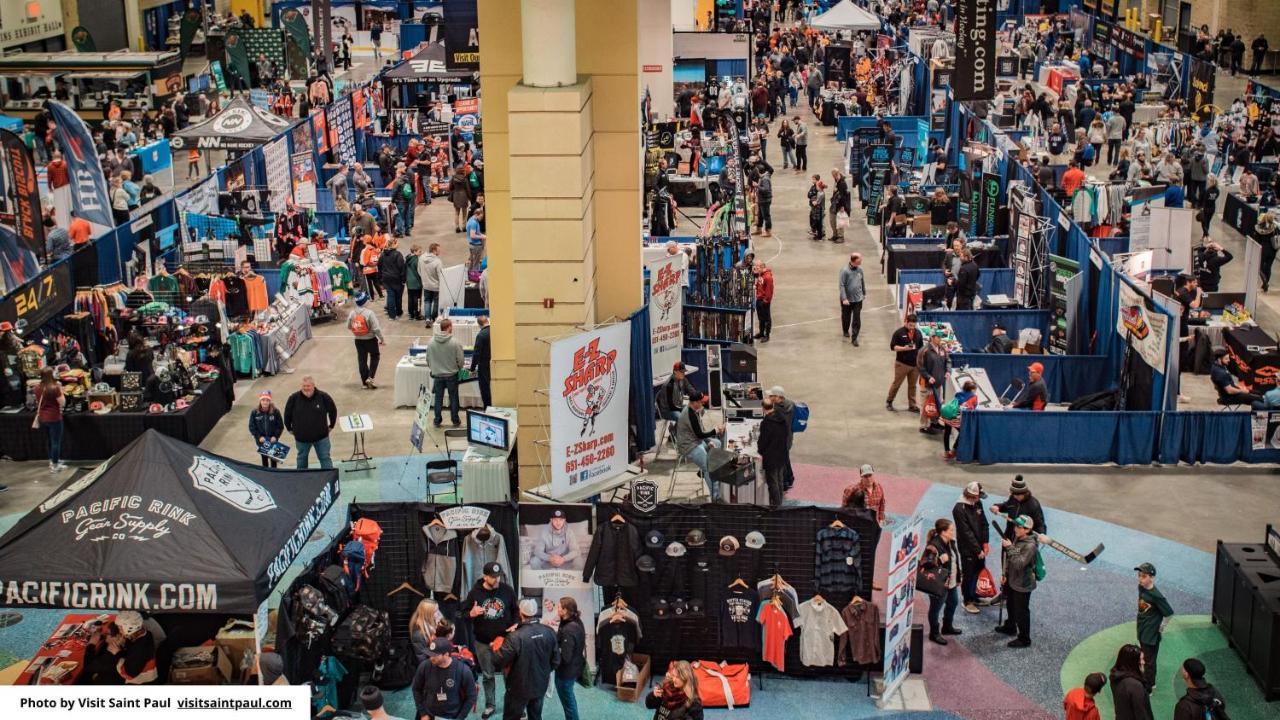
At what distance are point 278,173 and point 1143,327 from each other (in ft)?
56.3

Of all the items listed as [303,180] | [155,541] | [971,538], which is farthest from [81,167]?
[971,538]

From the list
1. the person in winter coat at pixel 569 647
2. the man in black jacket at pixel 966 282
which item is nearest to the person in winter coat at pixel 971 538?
the person in winter coat at pixel 569 647

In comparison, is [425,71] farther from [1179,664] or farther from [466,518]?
[1179,664]

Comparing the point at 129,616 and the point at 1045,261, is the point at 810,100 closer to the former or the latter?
the point at 1045,261

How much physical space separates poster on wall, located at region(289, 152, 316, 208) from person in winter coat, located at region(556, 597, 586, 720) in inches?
760

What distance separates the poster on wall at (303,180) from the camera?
3005cm

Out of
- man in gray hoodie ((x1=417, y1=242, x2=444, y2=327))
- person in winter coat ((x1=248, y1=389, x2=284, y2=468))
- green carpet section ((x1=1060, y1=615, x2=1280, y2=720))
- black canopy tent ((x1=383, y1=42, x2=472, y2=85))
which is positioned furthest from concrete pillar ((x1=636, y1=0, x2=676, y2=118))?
green carpet section ((x1=1060, y1=615, x2=1280, y2=720))

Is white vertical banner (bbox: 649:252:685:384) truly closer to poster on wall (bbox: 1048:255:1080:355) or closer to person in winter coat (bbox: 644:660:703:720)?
poster on wall (bbox: 1048:255:1080:355)

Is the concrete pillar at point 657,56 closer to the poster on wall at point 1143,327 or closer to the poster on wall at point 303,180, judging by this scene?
the poster on wall at point 303,180

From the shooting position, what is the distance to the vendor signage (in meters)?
13.4

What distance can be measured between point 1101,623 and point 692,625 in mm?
3873

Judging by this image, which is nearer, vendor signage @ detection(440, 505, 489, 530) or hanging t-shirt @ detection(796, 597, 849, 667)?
hanging t-shirt @ detection(796, 597, 849, 667)

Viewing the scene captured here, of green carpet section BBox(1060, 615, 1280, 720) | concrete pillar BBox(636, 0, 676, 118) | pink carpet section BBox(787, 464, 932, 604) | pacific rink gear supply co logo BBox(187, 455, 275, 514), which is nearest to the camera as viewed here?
pacific rink gear supply co logo BBox(187, 455, 275, 514)

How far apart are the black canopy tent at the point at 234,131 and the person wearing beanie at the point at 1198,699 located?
74.6 feet
